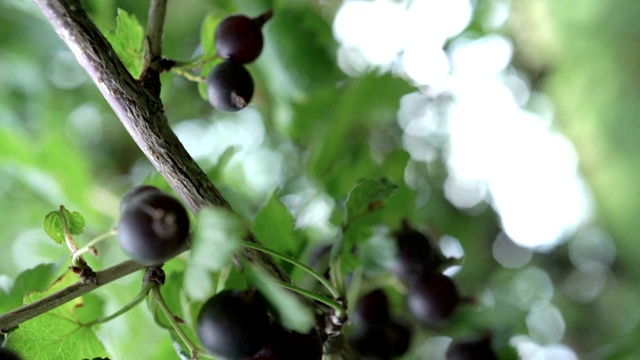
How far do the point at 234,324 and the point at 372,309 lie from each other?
23 centimetres

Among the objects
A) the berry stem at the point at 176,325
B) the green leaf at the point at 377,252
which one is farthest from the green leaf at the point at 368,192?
the berry stem at the point at 176,325

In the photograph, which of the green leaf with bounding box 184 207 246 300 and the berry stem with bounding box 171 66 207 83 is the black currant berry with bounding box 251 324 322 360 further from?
the berry stem with bounding box 171 66 207 83

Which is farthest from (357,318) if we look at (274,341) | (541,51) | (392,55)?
(541,51)

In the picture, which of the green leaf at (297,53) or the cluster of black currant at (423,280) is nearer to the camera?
the cluster of black currant at (423,280)

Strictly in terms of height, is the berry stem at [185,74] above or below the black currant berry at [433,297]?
above

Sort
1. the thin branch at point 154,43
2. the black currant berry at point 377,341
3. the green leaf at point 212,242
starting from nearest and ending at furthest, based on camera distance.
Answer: the green leaf at point 212,242, the thin branch at point 154,43, the black currant berry at point 377,341

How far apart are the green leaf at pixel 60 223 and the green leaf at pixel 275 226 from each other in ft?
0.46

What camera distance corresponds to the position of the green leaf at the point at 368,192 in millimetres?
410

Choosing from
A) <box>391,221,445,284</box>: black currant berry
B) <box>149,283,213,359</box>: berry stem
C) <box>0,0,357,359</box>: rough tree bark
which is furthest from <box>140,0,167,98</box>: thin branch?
<box>391,221,445,284</box>: black currant berry

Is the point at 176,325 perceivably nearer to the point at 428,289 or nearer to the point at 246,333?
the point at 246,333

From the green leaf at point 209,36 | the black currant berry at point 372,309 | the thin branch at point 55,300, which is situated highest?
the green leaf at point 209,36

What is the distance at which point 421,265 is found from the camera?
1.64ft

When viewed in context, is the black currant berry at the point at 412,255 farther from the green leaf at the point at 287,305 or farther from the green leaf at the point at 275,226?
the green leaf at the point at 287,305

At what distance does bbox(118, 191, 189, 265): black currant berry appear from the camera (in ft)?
0.91
